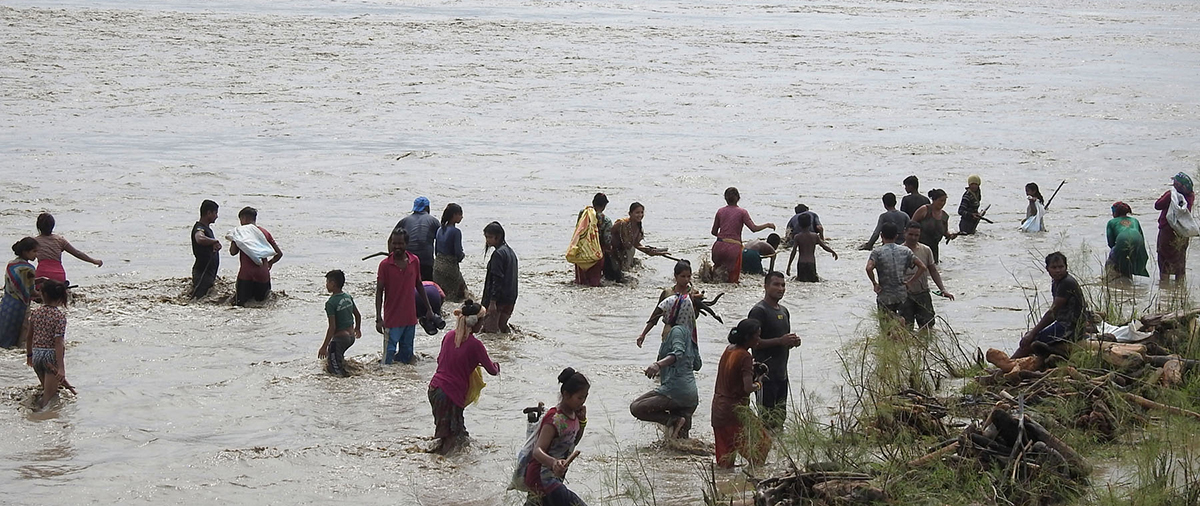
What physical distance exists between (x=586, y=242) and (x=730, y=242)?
1786 mm

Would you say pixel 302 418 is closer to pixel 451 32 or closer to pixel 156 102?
pixel 156 102

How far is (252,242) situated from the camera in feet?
43.2

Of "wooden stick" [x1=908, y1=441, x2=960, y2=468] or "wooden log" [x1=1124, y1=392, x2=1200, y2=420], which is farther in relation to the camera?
"wooden log" [x1=1124, y1=392, x2=1200, y2=420]

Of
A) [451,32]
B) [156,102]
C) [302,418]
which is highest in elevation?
[451,32]

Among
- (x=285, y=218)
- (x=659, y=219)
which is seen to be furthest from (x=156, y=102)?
(x=659, y=219)

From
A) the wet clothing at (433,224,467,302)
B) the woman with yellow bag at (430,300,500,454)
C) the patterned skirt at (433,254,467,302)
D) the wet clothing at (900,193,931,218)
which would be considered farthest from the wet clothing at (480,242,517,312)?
the wet clothing at (900,193,931,218)

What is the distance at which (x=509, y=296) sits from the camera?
12336 mm

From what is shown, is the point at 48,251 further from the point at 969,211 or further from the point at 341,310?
the point at 969,211

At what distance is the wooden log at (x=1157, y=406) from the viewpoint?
7.92 metres

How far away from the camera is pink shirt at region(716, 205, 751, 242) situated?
600 inches

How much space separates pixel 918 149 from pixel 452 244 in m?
15.8

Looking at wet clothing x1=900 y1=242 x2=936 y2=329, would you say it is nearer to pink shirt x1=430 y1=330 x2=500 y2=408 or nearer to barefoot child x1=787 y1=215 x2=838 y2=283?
barefoot child x1=787 y1=215 x2=838 y2=283

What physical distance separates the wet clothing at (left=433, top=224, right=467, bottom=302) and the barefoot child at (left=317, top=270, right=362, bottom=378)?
2322mm

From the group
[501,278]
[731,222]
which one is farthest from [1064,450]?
[731,222]
